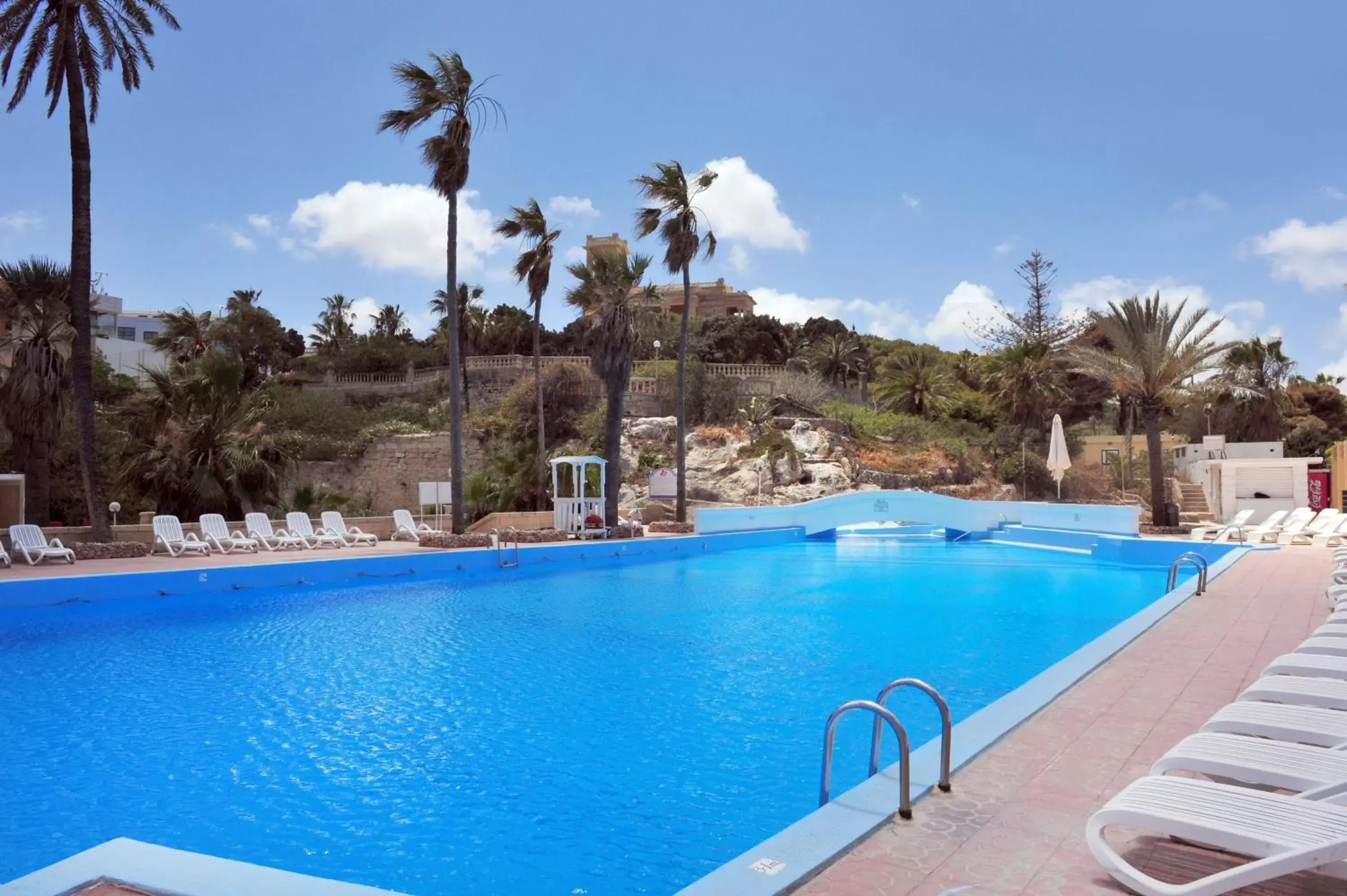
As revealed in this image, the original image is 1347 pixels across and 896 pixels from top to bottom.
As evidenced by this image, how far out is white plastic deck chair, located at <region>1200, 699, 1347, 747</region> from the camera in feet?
11.4

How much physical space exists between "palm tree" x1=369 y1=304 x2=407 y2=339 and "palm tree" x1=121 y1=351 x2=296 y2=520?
3108 cm

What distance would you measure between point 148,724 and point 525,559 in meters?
10.9

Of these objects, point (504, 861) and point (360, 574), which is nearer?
point (504, 861)

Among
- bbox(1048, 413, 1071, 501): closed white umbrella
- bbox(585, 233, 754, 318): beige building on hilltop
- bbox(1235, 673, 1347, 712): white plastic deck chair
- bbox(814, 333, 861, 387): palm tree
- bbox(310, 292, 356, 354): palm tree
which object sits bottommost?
bbox(1235, 673, 1347, 712): white plastic deck chair

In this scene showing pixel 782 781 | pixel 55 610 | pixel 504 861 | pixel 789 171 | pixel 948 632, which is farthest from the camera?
pixel 789 171

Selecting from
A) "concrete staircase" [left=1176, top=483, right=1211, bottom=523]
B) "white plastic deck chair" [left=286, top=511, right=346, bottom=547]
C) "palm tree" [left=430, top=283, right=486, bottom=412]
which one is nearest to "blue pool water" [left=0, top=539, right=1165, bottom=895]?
"white plastic deck chair" [left=286, top=511, right=346, bottom=547]

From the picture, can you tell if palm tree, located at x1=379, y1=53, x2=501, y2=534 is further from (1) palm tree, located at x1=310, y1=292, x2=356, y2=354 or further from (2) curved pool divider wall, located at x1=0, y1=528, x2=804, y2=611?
(1) palm tree, located at x1=310, y1=292, x2=356, y2=354

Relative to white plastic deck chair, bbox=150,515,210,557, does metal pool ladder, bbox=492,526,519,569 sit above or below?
below

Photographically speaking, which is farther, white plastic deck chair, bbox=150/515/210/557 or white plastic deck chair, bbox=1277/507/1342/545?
white plastic deck chair, bbox=1277/507/1342/545

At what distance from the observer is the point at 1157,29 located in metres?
15.0

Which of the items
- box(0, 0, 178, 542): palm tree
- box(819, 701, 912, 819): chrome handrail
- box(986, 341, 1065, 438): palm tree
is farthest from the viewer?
box(986, 341, 1065, 438): palm tree

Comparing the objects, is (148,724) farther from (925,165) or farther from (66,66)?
(925,165)

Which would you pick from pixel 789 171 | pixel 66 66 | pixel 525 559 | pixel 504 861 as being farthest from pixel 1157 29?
pixel 66 66

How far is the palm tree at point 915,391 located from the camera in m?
34.0
